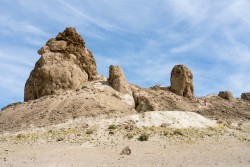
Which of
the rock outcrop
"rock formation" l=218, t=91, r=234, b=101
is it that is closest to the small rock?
"rock formation" l=218, t=91, r=234, b=101

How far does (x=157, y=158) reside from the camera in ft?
63.5

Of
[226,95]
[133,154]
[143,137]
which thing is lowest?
[133,154]

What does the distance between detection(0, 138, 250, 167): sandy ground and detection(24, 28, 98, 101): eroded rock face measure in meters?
11.0

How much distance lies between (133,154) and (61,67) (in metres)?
16.4

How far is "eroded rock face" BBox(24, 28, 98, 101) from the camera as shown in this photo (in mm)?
34219

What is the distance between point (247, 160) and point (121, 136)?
853 centimetres

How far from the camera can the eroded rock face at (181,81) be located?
44062mm

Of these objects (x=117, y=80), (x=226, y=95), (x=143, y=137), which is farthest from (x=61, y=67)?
(x=226, y=95)

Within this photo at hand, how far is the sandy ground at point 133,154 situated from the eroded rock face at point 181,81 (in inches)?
775

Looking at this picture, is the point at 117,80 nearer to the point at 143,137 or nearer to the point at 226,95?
the point at 143,137

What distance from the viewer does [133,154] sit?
20.6 m

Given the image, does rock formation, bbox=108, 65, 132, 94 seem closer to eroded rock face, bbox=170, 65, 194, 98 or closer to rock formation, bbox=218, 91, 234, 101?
eroded rock face, bbox=170, 65, 194, 98

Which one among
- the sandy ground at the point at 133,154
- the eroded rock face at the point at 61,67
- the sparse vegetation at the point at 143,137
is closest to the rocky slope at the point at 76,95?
the eroded rock face at the point at 61,67

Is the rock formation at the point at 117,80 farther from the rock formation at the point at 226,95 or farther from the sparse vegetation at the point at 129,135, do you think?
the rock formation at the point at 226,95
